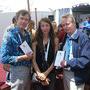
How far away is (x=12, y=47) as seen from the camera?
4230mm

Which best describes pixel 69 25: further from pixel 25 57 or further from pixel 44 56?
pixel 25 57

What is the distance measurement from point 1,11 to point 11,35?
371 inches

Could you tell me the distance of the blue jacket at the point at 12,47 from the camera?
421 centimetres

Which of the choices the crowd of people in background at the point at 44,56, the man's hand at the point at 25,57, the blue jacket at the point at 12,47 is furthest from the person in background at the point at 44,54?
the blue jacket at the point at 12,47

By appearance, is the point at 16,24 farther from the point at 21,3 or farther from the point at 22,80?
the point at 21,3

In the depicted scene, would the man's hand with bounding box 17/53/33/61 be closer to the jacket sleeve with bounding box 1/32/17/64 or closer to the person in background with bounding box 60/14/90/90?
the jacket sleeve with bounding box 1/32/17/64

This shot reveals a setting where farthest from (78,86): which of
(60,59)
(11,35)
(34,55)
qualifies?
(11,35)

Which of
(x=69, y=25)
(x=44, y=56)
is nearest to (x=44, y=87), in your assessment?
(x=44, y=56)

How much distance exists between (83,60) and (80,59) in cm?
4

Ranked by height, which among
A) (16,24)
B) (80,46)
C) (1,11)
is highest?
(16,24)

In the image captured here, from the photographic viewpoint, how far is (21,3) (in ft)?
40.6

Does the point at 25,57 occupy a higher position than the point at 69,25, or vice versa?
the point at 69,25

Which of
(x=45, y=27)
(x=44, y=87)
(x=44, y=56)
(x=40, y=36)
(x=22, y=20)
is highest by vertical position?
(x=22, y=20)

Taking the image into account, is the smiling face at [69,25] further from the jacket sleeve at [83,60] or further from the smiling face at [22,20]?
the smiling face at [22,20]
